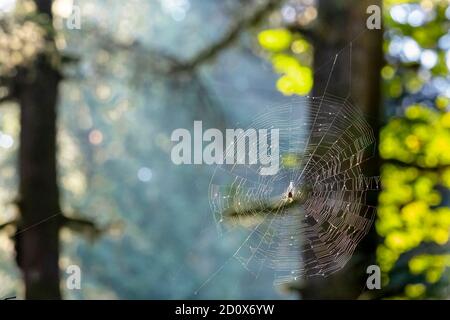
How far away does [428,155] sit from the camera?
2094mm

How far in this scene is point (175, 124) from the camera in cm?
195

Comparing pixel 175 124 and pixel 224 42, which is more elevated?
pixel 224 42

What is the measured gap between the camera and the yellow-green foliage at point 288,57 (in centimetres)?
190

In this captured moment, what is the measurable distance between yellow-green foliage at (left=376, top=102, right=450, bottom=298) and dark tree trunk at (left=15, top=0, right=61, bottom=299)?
1248mm

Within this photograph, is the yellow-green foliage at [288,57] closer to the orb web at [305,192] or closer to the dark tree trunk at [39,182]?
the orb web at [305,192]

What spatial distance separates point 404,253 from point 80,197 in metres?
1.31

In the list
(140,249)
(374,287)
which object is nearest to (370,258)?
(374,287)

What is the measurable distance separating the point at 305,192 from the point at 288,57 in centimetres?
55

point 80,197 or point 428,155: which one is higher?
point 428,155

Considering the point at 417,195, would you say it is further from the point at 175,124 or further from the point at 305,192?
the point at 175,124

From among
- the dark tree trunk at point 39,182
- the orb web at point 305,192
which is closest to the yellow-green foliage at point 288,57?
the orb web at point 305,192

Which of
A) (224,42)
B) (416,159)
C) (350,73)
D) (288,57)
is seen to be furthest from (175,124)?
(416,159)

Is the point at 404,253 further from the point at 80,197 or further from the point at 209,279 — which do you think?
the point at 80,197

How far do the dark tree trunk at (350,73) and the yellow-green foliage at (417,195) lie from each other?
0.55 feet
